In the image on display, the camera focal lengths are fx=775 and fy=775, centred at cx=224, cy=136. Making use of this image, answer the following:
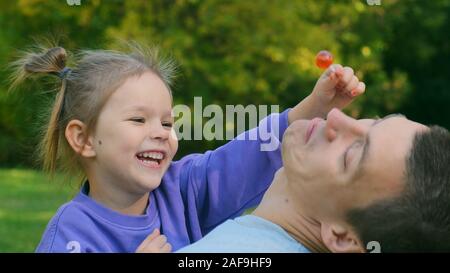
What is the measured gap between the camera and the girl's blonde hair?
2490 mm

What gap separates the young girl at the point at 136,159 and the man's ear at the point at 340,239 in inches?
19.5

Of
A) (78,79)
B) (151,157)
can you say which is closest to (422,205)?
(151,157)

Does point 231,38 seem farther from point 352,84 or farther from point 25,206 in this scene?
point 352,84

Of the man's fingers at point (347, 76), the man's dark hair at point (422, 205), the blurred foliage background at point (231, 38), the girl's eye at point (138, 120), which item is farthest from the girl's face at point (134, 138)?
the blurred foliage background at point (231, 38)

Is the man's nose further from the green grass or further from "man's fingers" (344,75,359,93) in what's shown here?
the green grass

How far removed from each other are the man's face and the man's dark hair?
0.03 metres

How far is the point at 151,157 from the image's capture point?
2.39 m

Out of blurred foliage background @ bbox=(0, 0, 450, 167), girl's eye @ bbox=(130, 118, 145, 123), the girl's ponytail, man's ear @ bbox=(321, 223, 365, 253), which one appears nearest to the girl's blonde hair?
the girl's ponytail

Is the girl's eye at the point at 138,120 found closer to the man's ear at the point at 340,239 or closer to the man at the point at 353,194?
the man at the point at 353,194

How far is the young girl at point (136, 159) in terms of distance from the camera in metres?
2.33

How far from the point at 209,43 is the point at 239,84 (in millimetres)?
836

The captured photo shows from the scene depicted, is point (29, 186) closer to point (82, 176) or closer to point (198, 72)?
point (198, 72)

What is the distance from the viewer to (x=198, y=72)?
440 inches

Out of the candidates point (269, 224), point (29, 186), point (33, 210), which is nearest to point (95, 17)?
point (29, 186)
